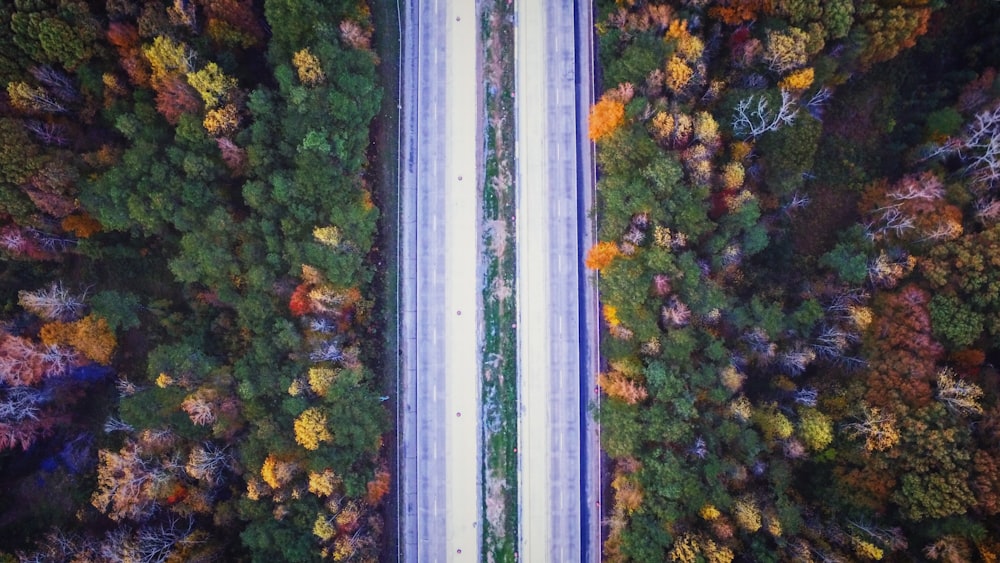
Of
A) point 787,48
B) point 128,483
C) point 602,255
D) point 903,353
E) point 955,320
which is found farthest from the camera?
point 602,255

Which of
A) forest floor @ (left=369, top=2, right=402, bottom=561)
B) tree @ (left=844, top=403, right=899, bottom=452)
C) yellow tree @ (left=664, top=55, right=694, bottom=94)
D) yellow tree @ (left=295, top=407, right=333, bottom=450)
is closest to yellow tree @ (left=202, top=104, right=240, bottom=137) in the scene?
forest floor @ (left=369, top=2, right=402, bottom=561)

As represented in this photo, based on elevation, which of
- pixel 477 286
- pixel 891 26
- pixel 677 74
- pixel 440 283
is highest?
pixel 891 26

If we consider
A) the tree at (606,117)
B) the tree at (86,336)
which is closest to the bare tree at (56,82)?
the tree at (86,336)

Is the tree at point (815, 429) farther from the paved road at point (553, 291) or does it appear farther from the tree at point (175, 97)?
the tree at point (175, 97)

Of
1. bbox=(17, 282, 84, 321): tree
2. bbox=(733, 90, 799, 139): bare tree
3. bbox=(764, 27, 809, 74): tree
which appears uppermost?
bbox=(764, 27, 809, 74): tree

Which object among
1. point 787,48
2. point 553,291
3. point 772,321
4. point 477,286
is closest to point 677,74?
point 787,48

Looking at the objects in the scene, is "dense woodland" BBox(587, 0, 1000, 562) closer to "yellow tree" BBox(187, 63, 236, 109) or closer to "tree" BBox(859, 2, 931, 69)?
"tree" BBox(859, 2, 931, 69)

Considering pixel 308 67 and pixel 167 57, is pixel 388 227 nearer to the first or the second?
pixel 308 67
